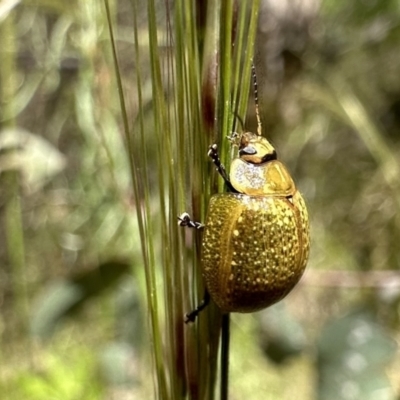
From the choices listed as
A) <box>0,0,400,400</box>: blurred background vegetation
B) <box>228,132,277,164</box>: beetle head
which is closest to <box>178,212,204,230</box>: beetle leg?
<box>228,132,277,164</box>: beetle head

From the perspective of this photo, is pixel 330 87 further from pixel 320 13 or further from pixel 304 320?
pixel 304 320

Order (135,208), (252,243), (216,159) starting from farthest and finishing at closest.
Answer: (135,208) → (252,243) → (216,159)

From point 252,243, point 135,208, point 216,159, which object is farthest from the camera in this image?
point 135,208

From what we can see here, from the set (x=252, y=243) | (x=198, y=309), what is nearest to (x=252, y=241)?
(x=252, y=243)

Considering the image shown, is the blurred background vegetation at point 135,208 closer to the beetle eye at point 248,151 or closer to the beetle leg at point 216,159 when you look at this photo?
the beetle eye at point 248,151

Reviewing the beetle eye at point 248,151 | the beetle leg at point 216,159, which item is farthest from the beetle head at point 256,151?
the beetle leg at point 216,159

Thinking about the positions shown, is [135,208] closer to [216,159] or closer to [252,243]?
[252,243]
